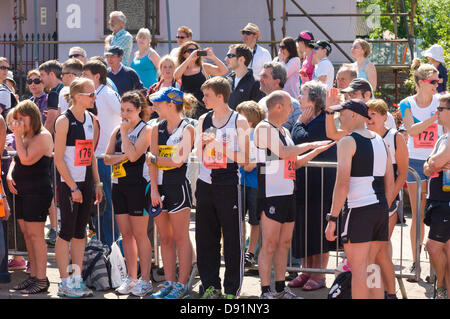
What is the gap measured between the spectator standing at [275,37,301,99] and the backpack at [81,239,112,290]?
3.42m

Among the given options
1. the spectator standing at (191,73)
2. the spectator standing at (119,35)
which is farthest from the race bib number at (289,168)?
the spectator standing at (119,35)

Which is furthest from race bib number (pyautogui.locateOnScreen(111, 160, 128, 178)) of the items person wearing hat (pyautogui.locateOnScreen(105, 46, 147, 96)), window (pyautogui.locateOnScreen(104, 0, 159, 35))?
window (pyautogui.locateOnScreen(104, 0, 159, 35))

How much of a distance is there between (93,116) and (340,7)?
13.9 metres

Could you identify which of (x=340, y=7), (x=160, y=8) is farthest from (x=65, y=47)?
(x=340, y=7)

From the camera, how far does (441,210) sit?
6.58 m

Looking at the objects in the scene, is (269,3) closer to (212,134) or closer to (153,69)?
(153,69)

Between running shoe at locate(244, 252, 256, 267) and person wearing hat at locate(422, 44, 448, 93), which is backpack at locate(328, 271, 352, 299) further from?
person wearing hat at locate(422, 44, 448, 93)

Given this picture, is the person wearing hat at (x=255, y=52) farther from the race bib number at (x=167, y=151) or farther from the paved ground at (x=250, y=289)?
the race bib number at (x=167, y=151)

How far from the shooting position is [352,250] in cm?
576

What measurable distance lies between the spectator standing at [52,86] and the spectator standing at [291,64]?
2785 millimetres

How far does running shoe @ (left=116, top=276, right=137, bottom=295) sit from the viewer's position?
7.06 meters

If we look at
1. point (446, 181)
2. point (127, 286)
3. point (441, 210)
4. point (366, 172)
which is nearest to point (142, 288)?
point (127, 286)

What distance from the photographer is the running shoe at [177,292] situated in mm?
6770

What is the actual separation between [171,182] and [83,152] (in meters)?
0.90
